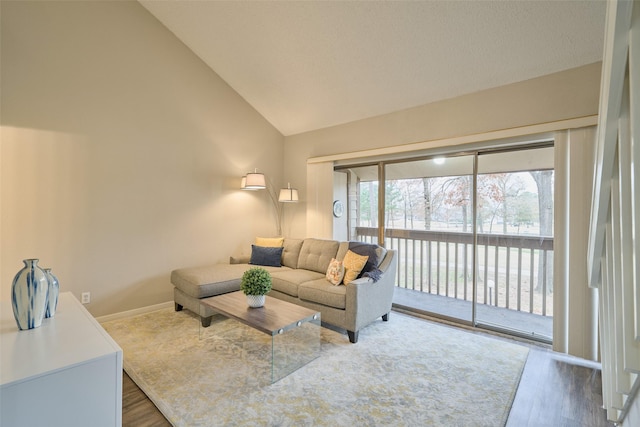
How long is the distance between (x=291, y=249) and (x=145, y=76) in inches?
112

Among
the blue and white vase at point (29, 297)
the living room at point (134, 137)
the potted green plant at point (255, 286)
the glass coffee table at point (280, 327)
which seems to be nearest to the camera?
the blue and white vase at point (29, 297)

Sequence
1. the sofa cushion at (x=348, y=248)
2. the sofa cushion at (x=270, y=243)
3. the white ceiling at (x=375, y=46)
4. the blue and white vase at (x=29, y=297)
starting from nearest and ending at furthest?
the blue and white vase at (x=29, y=297) → the white ceiling at (x=375, y=46) → the sofa cushion at (x=348, y=248) → the sofa cushion at (x=270, y=243)

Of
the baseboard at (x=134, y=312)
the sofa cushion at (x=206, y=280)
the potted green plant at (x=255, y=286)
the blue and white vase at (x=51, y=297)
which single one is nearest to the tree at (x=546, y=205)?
the potted green plant at (x=255, y=286)

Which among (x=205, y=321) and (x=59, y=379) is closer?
(x=59, y=379)

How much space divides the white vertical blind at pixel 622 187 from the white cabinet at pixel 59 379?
6.69ft

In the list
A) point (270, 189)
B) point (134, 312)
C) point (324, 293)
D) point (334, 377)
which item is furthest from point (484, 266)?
point (134, 312)

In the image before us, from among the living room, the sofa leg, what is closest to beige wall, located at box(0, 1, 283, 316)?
the living room

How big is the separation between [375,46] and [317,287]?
2.57 m

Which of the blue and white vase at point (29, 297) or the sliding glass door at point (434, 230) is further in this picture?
the sliding glass door at point (434, 230)

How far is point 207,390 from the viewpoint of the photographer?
212 cm

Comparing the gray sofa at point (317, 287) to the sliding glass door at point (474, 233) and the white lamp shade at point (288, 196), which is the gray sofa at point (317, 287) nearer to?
the sliding glass door at point (474, 233)

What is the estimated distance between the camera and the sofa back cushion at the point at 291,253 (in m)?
4.24

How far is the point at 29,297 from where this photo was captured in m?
1.72

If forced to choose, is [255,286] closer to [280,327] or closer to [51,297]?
[280,327]
